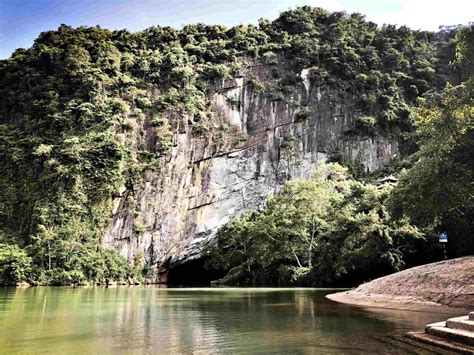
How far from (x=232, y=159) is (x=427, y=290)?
122ft

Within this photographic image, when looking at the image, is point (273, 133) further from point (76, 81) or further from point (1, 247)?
point (1, 247)

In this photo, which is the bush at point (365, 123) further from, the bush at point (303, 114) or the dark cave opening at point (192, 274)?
the dark cave opening at point (192, 274)

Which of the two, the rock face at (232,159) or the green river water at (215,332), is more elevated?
the rock face at (232,159)

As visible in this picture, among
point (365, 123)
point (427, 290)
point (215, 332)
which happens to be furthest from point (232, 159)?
point (215, 332)

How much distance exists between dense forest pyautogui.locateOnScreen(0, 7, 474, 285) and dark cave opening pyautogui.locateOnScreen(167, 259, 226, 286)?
18.4 ft

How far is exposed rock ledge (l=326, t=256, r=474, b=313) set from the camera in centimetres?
1123

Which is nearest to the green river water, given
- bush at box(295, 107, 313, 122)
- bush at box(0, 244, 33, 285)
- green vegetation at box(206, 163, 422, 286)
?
green vegetation at box(206, 163, 422, 286)

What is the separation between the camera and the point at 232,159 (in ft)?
162

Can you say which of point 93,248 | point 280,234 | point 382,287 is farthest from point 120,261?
point 382,287

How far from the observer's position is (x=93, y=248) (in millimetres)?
40844

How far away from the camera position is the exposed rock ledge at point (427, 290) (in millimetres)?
11234

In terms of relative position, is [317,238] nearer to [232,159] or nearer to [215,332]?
[232,159]

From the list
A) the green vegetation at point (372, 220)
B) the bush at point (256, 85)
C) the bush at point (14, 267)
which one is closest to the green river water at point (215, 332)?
the green vegetation at point (372, 220)

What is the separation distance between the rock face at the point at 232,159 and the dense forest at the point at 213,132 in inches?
40.5
